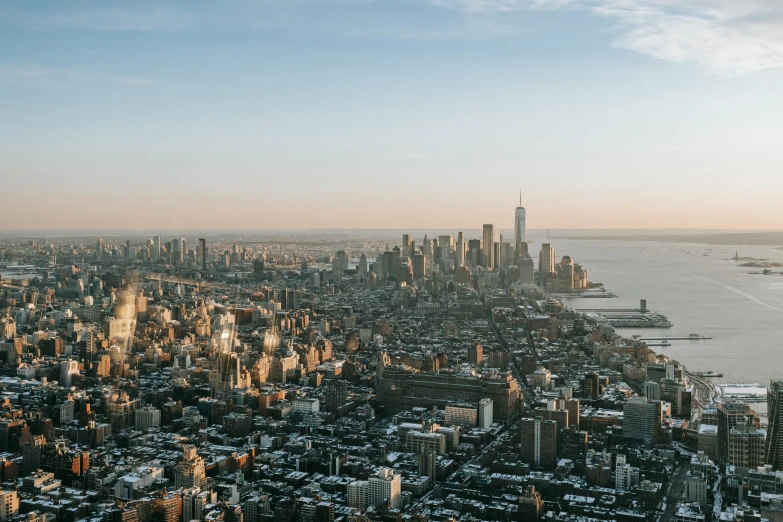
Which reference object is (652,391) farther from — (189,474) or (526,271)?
(526,271)

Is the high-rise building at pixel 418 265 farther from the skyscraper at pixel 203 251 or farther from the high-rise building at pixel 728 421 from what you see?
the high-rise building at pixel 728 421

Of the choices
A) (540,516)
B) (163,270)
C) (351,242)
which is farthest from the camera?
(351,242)

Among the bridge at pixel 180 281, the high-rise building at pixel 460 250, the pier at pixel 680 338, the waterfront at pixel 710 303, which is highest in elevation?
the high-rise building at pixel 460 250

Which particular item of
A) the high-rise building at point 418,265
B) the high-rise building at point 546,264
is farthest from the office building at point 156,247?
the high-rise building at point 546,264

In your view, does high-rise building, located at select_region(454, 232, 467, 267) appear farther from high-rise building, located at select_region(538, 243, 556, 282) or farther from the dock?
the dock

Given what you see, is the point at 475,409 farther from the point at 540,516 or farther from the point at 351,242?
the point at 351,242

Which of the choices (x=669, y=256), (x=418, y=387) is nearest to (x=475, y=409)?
(x=418, y=387)
